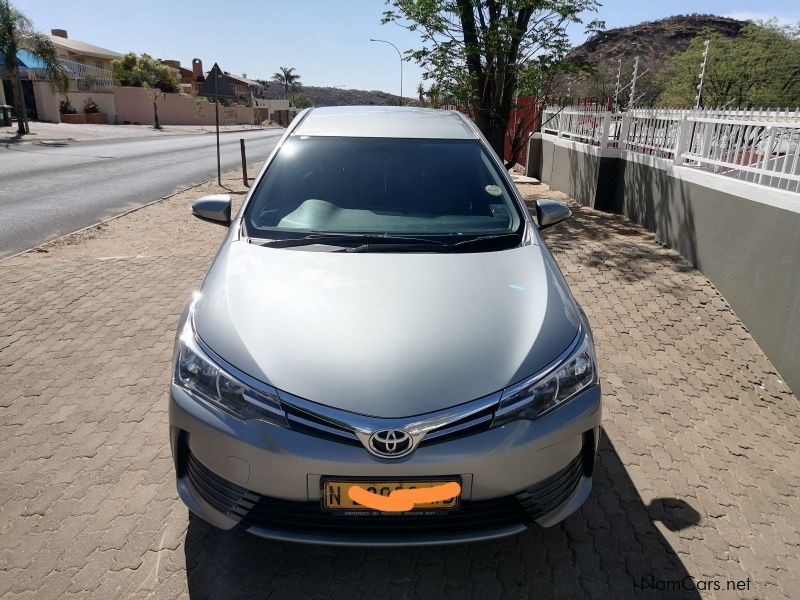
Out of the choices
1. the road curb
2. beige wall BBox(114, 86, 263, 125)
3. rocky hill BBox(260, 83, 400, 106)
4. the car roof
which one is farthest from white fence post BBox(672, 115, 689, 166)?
rocky hill BBox(260, 83, 400, 106)

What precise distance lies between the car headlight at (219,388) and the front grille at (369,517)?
0.28m

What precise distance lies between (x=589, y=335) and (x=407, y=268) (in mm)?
847

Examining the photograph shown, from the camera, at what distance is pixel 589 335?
8.32 feet

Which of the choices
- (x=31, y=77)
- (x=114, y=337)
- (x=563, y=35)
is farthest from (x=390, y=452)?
(x=31, y=77)

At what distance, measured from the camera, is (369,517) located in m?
2.10

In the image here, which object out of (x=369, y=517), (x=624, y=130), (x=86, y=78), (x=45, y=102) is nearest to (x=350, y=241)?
(x=369, y=517)

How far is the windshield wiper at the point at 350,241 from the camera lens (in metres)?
2.96

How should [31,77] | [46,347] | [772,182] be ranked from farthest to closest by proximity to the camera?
1. [31,77]
2. [772,182]
3. [46,347]

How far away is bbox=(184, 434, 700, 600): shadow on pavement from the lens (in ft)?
7.82

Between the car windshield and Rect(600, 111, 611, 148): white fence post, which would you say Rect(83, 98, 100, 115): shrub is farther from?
the car windshield

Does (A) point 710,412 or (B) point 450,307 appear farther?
(A) point 710,412

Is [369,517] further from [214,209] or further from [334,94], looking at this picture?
[334,94]

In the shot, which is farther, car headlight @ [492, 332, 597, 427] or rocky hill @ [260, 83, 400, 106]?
rocky hill @ [260, 83, 400, 106]

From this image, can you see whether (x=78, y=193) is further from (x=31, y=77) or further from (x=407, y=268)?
(x=31, y=77)
